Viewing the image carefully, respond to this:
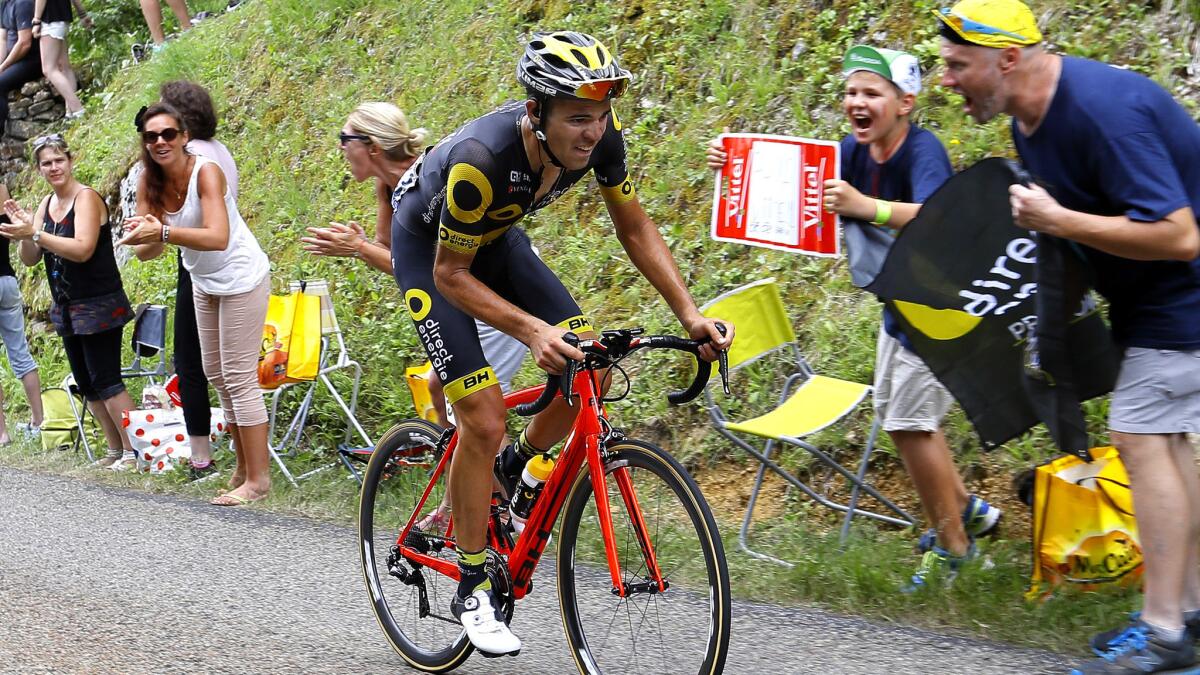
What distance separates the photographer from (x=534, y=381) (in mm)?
8227

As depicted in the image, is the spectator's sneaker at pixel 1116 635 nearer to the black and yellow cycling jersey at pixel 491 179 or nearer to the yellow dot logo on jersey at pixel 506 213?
the black and yellow cycling jersey at pixel 491 179

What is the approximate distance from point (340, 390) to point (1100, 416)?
540 cm

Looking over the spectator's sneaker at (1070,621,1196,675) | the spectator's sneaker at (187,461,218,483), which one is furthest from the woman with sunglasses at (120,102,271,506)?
the spectator's sneaker at (1070,621,1196,675)

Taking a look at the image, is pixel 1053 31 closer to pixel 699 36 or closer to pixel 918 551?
pixel 699 36

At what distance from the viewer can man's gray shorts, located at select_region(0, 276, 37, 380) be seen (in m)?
10.3

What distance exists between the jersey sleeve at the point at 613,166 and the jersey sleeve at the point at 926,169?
1359mm

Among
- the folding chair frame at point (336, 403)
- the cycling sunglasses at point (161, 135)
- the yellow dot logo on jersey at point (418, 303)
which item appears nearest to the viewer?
the yellow dot logo on jersey at point (418, 303)

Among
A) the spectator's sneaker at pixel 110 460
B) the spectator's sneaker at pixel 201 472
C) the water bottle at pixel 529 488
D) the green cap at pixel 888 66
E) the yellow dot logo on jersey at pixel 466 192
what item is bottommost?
the spectator's sneaker at pixel 110 460

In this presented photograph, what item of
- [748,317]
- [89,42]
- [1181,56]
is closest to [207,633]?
[748,317]

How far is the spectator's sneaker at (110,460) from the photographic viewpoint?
30.0 feet

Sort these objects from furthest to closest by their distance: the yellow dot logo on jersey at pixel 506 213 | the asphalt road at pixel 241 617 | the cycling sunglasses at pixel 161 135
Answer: the cycling sunglasses at pixel 161 135 → the asphalt road at pixel 241 617 → the yellow dot logo on jersey at pixel 506 213

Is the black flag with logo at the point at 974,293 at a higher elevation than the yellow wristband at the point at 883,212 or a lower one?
lower

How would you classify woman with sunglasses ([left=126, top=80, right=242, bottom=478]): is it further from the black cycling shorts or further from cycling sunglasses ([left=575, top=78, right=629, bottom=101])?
cycling sunglasses ([left=575, top=78, right=629, bottom=101])

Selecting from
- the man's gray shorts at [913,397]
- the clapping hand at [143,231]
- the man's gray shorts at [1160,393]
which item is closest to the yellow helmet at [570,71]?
the man's gray shorts at [1160,393]
